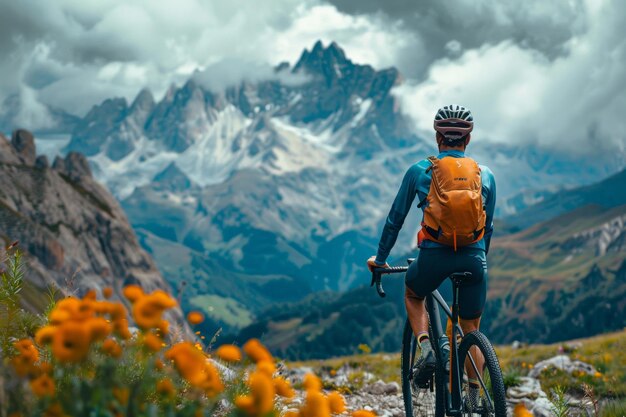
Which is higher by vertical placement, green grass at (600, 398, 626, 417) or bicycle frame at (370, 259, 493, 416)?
bicycle frame at (370, 259, 493, 416)

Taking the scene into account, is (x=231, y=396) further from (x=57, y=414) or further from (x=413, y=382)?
(x=413, y=382)

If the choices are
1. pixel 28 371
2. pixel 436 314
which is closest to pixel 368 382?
pixel 436 314

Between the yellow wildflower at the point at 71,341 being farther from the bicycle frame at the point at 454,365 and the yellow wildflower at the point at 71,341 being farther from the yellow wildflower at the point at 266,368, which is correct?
the bicycle frame at the point at 454,365

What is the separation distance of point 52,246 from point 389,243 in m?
191

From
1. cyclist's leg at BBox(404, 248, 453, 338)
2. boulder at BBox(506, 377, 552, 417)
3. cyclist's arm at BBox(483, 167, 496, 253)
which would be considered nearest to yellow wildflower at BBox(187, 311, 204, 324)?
cyclist's leg at BBox(404, 248, 453, 338)

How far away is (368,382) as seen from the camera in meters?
11.9

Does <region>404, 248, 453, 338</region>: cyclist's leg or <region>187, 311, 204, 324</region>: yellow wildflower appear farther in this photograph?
<region>404, 248, 453, 338</region>: cyclist's leg

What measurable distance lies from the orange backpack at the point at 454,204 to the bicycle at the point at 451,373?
48 cm

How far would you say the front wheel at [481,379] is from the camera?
5.27 meters

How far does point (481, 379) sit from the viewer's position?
5.67 m

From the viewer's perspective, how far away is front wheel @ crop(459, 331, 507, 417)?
5.27m

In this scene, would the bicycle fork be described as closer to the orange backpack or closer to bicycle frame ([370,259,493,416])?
bicycle frame ([370,259,493,416])

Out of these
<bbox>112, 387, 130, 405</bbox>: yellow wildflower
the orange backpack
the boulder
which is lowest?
<bbox>112, 387, 130, 405</bbox>: yellow wildflower

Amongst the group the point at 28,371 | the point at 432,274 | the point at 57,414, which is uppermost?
the point at 432,274
